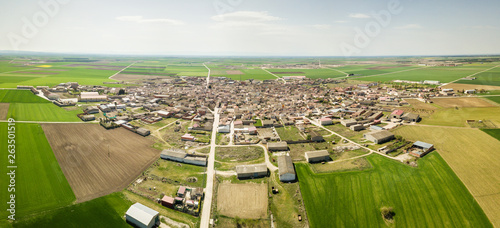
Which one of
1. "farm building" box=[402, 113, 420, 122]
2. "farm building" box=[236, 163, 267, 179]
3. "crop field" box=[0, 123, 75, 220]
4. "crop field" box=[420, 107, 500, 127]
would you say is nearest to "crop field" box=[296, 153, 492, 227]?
"farm building" box=[236, 163, 267, 179]

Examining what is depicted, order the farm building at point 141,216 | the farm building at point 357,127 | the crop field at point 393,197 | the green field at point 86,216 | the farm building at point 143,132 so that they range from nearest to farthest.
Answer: the green field at point 86,216 → the farm building at point 141,216 → the crop field at point 393,197 → the farm building at point 143,132 → the farm building at point 357,127

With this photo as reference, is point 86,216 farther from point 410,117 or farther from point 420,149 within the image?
point 410,117

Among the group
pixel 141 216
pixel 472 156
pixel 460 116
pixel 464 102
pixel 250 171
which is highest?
pixel 464 102

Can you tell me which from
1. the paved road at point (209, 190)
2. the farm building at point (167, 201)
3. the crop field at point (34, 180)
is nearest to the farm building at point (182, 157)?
the paved road at point (209, 190)

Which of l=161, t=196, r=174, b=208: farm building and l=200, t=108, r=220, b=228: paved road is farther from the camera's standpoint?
l=161, t=196, r=174, b=208: farm building

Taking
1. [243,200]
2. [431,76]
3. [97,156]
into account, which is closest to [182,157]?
[243,200]

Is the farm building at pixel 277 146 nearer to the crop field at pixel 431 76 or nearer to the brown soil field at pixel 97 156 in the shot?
the brown soil field at pixel 97 156

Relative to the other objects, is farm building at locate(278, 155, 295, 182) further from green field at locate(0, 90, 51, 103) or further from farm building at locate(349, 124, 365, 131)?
green field at locate(0, 90, 51, 103)
